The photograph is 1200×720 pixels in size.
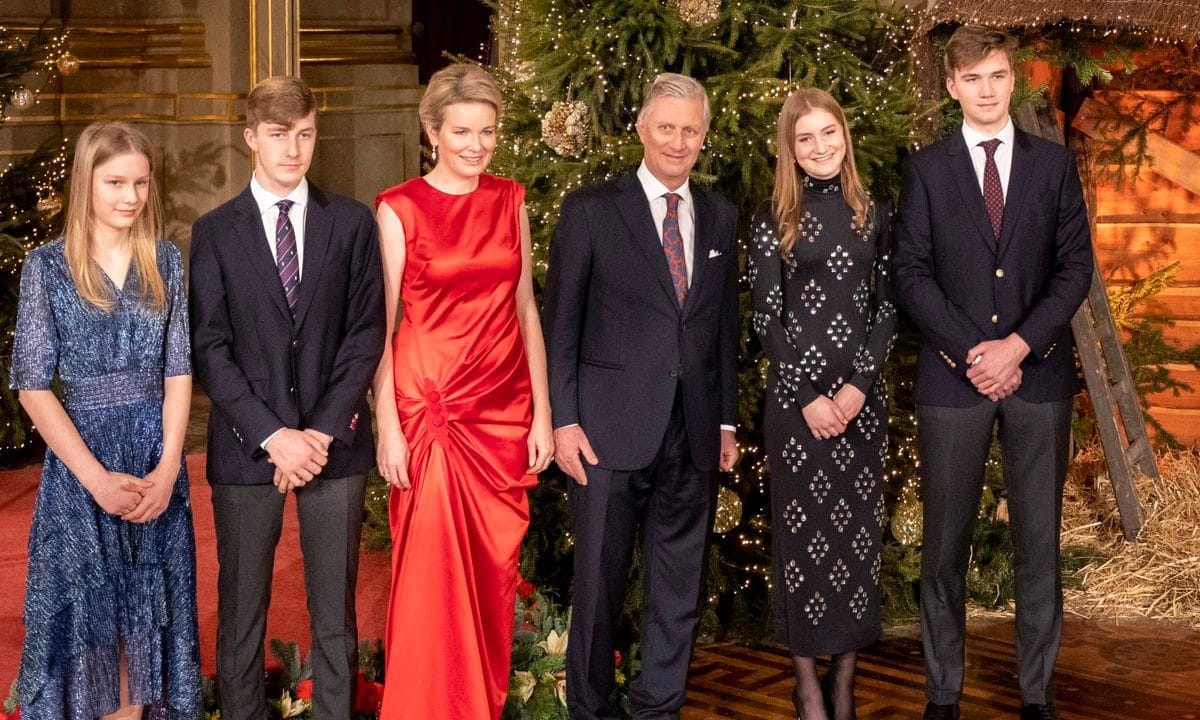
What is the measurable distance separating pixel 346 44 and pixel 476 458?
5.13m

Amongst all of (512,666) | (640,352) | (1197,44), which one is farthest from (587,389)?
(1197,44)

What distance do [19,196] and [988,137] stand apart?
510 cm

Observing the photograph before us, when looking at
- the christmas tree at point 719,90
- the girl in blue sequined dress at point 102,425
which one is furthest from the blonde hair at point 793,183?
the girl in blue sequined dress at point 102,425

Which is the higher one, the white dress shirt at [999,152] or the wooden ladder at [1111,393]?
the white dress shirt at [999,152]

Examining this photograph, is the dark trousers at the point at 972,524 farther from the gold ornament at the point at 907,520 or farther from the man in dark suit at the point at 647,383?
the gold ornament at the point at 907,520

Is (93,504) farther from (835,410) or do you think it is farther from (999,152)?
(999,152)

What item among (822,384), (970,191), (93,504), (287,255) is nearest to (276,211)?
(287,255)

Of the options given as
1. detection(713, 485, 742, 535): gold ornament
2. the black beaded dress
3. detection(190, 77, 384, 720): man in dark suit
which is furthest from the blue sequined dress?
detection(713, 485, 742, 535): gold ornament

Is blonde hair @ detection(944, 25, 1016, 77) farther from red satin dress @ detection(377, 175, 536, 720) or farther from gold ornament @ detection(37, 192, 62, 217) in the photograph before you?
gold ornament @ detection(37, 192, 62, 217)

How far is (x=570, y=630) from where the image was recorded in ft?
12.4

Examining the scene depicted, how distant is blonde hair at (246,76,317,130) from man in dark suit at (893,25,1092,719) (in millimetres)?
1635

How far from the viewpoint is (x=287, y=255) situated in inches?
133

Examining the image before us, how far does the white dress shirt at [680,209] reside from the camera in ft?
12.2

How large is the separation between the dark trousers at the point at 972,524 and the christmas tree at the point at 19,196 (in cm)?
482
